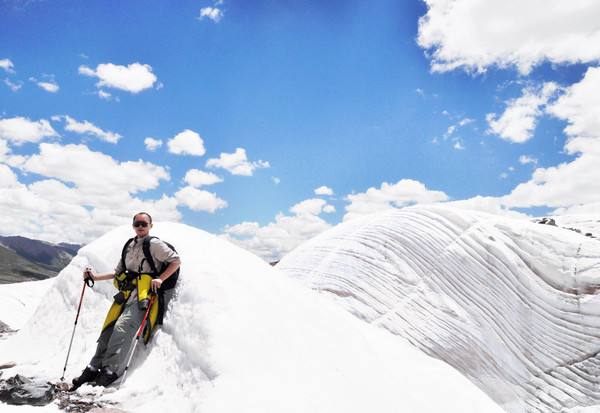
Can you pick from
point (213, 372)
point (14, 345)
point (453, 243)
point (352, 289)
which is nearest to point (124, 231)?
point (14, 345)

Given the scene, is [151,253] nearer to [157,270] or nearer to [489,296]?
[157,270]

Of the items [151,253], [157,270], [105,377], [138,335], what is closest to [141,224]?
[151,253]

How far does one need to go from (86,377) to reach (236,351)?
1.90m

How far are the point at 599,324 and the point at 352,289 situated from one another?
5.44m

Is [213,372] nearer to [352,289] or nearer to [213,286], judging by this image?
[213,286]

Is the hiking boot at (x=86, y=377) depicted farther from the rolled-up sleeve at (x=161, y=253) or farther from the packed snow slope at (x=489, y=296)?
the packed snow slope at (x=489, y=296)

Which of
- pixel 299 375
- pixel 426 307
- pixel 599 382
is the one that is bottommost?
pixel 299 375

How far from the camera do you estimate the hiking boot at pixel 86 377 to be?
5.36 m

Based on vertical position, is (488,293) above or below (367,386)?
above

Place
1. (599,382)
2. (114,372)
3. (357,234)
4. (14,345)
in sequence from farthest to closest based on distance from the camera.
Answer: (357,234) → (599,382) → (14,345) → (114,372)

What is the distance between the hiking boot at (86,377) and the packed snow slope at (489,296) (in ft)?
19.8

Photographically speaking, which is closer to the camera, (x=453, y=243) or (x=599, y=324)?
(x=599, y=324)

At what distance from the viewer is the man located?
5660 millimetres

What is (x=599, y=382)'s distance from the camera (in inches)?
369
